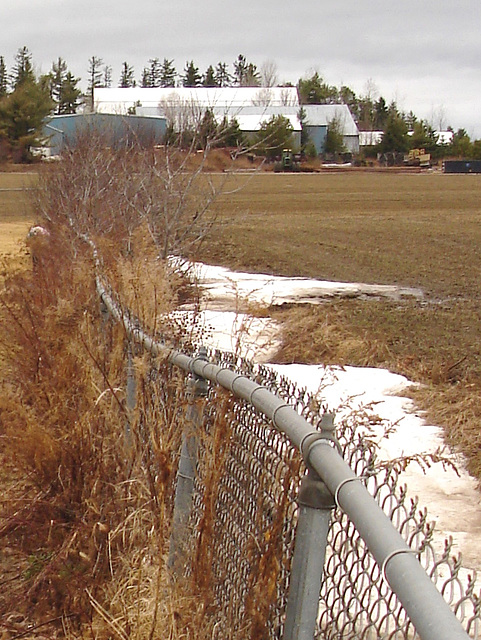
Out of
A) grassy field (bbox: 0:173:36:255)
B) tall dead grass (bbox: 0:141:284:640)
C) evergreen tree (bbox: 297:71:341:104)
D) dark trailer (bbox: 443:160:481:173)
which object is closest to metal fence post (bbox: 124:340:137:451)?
tall dead grass (bbox: 0:141:284:640)

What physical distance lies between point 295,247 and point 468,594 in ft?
71.8

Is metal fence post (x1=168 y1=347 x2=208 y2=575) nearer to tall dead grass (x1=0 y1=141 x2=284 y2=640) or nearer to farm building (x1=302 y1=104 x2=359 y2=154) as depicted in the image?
tall dead grass (x1=0 y1=141 x2=284 y2=640)

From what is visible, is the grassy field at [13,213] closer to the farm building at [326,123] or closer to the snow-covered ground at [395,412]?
the snow-covered ground at [395,412]

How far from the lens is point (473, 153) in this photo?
109938 millimetres

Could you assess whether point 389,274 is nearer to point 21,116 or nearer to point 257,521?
point 257,521

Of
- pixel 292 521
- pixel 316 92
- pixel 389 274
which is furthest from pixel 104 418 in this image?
pixel 316 92

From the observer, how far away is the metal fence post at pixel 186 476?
3707 millimetres

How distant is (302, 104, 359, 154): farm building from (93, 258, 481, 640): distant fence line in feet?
343

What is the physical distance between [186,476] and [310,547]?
5.08ft

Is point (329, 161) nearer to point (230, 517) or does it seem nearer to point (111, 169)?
point (111, 169)

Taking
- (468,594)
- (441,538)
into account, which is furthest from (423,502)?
(468,594)

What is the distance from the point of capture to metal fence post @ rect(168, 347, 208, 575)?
3.71 meters

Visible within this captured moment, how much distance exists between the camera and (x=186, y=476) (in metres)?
3.73

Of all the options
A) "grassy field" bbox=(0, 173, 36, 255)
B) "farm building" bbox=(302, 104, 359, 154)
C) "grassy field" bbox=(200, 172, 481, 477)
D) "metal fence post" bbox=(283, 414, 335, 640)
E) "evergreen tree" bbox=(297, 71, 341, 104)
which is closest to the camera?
"metal fence post" bbox=(283, 414, 335, 640)
